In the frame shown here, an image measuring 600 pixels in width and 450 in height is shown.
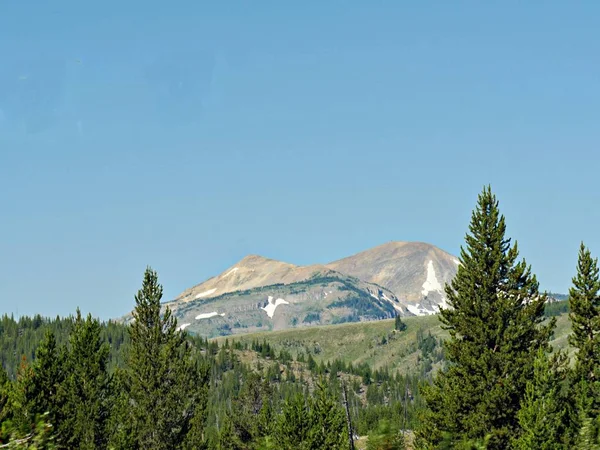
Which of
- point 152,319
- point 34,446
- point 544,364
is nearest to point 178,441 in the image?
point 152,319

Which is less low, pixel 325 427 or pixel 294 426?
pixel 294 426

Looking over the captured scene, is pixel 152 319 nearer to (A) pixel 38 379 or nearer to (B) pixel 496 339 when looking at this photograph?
(A) pixel 38 379

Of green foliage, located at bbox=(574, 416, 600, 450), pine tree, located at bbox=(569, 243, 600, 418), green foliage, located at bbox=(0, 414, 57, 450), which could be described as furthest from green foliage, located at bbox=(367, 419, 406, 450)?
pine tree, located at bbox=(569, 243, 600, 418)

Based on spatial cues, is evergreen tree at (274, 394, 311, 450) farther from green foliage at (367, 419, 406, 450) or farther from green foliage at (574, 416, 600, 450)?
green foliage at (367, 419, 406, 450)

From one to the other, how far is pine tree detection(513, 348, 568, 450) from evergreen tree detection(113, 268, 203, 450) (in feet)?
102

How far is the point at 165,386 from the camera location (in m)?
70.2

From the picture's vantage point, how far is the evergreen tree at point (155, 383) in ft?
225

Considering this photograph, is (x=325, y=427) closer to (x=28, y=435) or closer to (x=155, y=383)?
(x=155, y=383)

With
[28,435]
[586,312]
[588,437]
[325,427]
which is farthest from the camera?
[325,427]

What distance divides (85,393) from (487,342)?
36.1 m

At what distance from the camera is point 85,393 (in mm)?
68812

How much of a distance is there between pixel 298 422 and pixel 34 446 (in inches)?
2587

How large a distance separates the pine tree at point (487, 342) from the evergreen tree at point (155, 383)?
80.6 feet

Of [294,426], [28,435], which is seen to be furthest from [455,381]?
[28,435]
